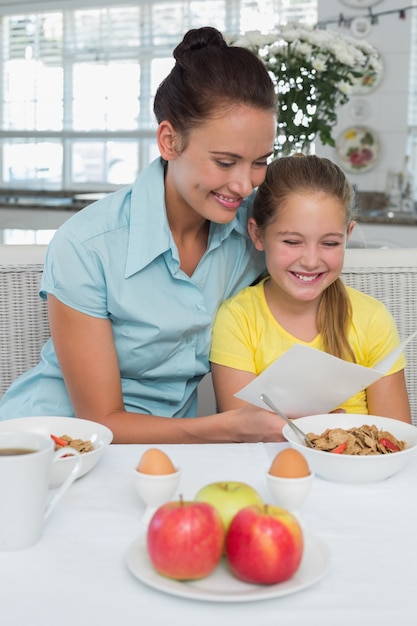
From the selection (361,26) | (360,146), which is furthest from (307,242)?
(361,26)

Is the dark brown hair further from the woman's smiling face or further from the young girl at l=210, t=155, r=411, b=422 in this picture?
the young girl at l=210, t=155, r=411, b=422

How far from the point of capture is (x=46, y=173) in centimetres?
621

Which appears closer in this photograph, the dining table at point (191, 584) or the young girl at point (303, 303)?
the dining table at point (191, 584)

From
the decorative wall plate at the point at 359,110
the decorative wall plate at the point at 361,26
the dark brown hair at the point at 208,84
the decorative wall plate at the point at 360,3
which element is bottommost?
the dark brown hair at the point at 208,84

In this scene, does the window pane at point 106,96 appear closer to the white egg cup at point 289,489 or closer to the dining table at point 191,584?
the dining table at point 191,584

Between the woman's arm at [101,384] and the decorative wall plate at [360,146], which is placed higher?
the decorative wall plate at [360,146]

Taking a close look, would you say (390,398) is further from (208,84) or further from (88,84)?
(88,84)

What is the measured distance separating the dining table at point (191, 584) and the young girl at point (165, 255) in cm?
36

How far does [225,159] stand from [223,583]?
2.83 ft

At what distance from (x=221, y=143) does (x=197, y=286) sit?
Result: 0.95ft

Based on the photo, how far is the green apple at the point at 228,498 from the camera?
792mm

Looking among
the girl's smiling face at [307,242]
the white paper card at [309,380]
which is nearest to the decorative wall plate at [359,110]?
the girl's smiling face at [307,242]

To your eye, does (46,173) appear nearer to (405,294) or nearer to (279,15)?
(279,15)

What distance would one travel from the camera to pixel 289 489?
896mm
